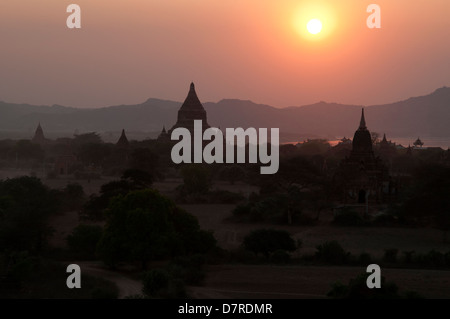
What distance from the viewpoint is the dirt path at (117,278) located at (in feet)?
68.1

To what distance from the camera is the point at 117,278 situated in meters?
22.6

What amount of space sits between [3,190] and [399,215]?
20.7 m

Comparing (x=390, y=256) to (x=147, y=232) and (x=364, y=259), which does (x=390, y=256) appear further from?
(x=147, y=232)

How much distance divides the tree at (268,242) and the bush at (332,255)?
131cm

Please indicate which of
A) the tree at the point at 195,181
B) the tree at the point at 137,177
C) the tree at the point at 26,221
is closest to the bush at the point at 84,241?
the tree at the point at 26,221

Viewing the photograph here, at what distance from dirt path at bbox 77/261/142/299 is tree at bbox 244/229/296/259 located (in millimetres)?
5572

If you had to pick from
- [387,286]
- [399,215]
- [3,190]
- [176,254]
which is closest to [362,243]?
[399,215]

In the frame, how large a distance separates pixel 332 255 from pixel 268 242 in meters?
2.49

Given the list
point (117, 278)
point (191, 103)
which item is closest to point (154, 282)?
point (117, 278)

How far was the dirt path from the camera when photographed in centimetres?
2075

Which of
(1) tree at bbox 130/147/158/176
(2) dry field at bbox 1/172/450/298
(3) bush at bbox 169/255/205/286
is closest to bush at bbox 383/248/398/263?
(2) dry field at bbox 1/172/450/298
